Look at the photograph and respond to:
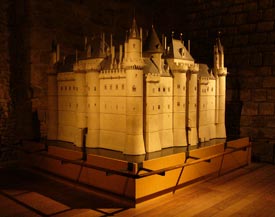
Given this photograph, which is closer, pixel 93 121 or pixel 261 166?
pixel 93 121

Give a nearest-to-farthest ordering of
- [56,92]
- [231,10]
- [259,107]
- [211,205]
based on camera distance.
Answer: [211,205] → [56,92] → [259,107] → [231,10]

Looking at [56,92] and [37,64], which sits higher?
[37,64]

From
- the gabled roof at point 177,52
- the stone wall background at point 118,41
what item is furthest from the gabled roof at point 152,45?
the stone wall background at point 118,41

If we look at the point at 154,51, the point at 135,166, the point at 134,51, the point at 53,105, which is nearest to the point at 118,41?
the point at 53,105

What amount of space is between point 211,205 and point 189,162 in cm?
136

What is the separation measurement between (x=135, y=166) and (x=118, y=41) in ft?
32.5

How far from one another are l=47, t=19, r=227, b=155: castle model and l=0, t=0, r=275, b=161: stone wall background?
1.49 meters

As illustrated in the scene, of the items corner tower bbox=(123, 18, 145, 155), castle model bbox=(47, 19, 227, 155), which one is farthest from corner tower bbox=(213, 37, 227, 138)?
corner tower bbox=(123, 18, 145, 155)

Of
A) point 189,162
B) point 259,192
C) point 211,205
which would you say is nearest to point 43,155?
point 189,162

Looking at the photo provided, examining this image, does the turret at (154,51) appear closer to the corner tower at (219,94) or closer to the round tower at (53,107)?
the corner tower at (219,94)

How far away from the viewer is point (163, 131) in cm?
1003

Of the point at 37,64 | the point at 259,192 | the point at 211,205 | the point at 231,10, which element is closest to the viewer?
the point at 211,205

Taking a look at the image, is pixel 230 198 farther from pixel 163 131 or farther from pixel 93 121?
pixel 93 121

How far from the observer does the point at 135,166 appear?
302 inches
